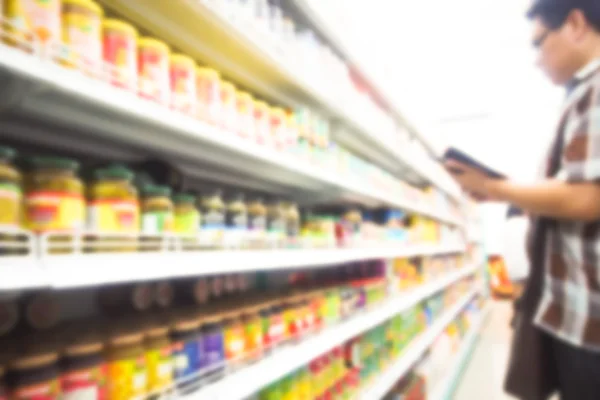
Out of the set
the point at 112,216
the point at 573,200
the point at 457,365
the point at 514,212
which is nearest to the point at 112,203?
the point at 112,216

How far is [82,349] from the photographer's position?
79 cm

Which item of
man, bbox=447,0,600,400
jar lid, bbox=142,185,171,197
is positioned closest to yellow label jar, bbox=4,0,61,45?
jar lid, bbox=142,185,171,197

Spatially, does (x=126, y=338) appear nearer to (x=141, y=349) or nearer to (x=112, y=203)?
(x=141, y=349)

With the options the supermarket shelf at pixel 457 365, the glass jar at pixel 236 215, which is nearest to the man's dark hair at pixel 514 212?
the glass jar at pixel 236 215

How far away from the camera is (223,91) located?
117 centimetres

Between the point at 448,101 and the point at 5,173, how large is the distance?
7002mm

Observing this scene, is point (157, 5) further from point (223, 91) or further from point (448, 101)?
point (448, 101)

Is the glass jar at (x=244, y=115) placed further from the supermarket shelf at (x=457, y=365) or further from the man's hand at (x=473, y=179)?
the supermarket shelf at (x=457, y=365)

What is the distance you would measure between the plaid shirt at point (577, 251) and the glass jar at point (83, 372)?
1212mm

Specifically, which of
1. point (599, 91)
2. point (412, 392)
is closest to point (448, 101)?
point (412, 392)

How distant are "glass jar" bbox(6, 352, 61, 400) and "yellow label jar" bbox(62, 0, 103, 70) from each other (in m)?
0.51

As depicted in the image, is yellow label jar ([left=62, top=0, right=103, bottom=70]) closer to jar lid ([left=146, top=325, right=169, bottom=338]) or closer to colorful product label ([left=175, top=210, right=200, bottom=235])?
colorful product label ([left=175, top=210, right=200, bottom=235])

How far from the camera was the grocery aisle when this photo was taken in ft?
10.8

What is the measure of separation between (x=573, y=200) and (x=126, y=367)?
1.20m
